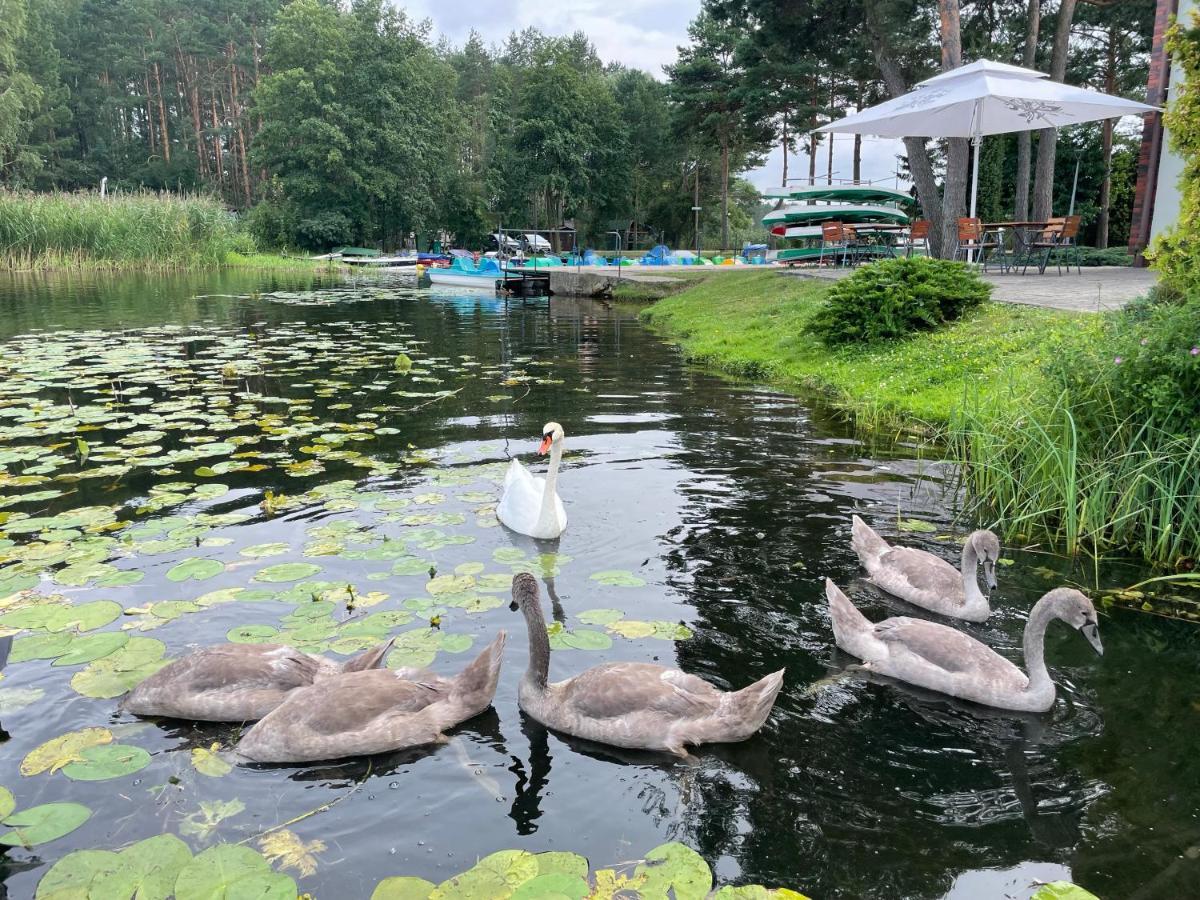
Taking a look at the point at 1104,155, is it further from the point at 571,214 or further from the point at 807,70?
the point at 571,214

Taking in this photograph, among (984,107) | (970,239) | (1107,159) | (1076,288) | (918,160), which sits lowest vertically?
(1076,288)

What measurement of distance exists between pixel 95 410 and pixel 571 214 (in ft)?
182

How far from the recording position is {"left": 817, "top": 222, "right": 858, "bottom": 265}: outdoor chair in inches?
880

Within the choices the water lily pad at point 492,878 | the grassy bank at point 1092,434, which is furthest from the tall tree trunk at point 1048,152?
the water lily pad at point 492,878

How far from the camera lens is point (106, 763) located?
12.4 ft

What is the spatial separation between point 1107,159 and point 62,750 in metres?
33.0

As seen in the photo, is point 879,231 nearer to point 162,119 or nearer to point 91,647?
point 91,647

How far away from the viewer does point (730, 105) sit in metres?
42.0

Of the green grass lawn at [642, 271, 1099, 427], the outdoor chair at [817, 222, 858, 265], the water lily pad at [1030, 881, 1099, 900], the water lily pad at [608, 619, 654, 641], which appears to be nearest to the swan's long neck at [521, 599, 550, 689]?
the water lily pad at [608, 619, 654, 641]

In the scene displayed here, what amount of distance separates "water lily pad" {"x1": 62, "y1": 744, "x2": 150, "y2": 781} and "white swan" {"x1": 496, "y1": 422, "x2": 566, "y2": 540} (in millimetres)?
3321

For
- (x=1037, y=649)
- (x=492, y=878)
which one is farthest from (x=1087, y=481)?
(x=492, y=878)

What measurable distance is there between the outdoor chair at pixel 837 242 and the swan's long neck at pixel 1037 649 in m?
19.4

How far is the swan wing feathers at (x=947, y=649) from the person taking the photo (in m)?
4.48

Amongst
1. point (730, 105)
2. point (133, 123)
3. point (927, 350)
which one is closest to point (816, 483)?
point (927, 350)
